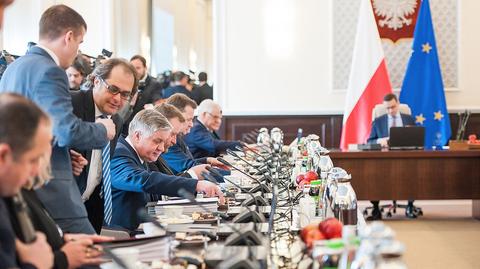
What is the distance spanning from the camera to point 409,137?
24.4 ft

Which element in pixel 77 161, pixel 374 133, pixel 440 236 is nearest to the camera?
pixel 77 161

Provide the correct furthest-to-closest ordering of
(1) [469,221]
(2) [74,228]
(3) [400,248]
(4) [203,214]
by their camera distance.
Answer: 1. (1) [469,221]
2. (4) [203,214]
3. (2) [74,228]
4. (3) [400,248]

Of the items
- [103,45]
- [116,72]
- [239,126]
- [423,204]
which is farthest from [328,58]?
[116,72]

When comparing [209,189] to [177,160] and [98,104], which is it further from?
[177,160]

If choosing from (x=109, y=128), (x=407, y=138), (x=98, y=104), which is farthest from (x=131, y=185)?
(x=407, y=138)

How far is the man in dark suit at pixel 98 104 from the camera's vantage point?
3.02m

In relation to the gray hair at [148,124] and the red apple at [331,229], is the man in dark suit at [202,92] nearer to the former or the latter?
the gray hair at [148,124]

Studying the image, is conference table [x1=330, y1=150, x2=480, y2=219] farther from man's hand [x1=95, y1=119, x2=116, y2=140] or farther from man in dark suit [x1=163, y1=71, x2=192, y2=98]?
man's hand [x1=95, y1=119, x2=116, y2=140]

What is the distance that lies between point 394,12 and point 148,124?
631 cm

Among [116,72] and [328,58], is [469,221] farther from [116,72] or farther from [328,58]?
[116,72]

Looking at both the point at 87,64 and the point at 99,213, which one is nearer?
the point at 99,213

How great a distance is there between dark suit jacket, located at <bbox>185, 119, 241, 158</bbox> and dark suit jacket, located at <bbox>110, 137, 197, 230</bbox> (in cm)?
291

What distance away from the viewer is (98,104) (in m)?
3.08

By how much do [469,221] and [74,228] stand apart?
18.4 feet
